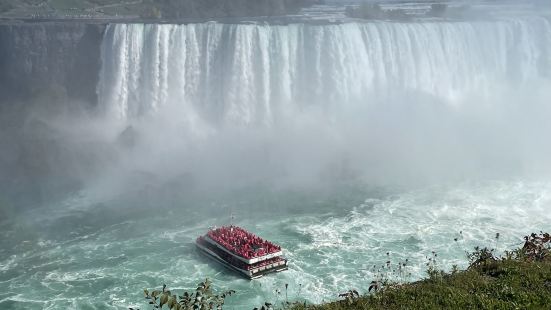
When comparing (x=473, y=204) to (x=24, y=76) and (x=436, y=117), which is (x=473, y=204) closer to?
(x=436, y=117)

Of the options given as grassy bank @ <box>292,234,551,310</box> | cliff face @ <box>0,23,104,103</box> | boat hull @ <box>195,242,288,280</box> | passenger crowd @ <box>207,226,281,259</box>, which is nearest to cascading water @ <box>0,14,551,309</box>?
boat hull @ <box>195,242,288,280</box>

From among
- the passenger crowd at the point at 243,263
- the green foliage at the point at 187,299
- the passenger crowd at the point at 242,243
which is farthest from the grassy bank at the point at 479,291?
the passenger crowd at the point at 242,243

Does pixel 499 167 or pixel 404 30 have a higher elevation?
pixel 404 30

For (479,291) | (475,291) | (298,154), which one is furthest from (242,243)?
(298,154)

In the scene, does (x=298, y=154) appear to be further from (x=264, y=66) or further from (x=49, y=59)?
(x=49, y=59)

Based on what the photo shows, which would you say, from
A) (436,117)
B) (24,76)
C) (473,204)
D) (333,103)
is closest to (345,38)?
(333,103)
